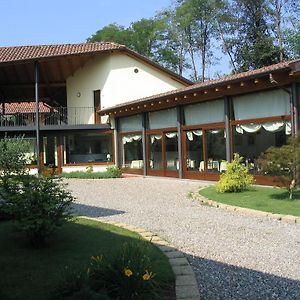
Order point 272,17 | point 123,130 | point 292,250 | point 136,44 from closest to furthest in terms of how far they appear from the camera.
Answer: point 292,250
point 123,130
point 272,17
point 136,44

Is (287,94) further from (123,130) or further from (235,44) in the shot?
(235,44)

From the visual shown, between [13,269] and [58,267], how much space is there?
0.49m

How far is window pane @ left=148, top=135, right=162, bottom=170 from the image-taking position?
66.1 ft

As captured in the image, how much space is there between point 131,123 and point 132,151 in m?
1.38

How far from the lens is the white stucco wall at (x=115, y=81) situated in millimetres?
26341

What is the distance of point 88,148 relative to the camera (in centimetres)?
2570

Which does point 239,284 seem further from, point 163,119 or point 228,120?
point 163,119

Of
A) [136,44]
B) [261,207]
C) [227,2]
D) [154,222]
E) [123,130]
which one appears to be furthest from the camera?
[136,44]

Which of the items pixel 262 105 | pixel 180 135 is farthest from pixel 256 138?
pixel 180 135

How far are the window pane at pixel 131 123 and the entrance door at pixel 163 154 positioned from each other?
3.80 feet

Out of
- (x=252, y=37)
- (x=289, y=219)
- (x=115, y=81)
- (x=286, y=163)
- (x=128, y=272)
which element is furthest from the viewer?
(x=252, y=37)

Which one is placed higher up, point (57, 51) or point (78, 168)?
point (57, 51)

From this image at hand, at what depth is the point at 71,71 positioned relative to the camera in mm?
28109

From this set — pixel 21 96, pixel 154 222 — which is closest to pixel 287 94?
pixel 154 222
